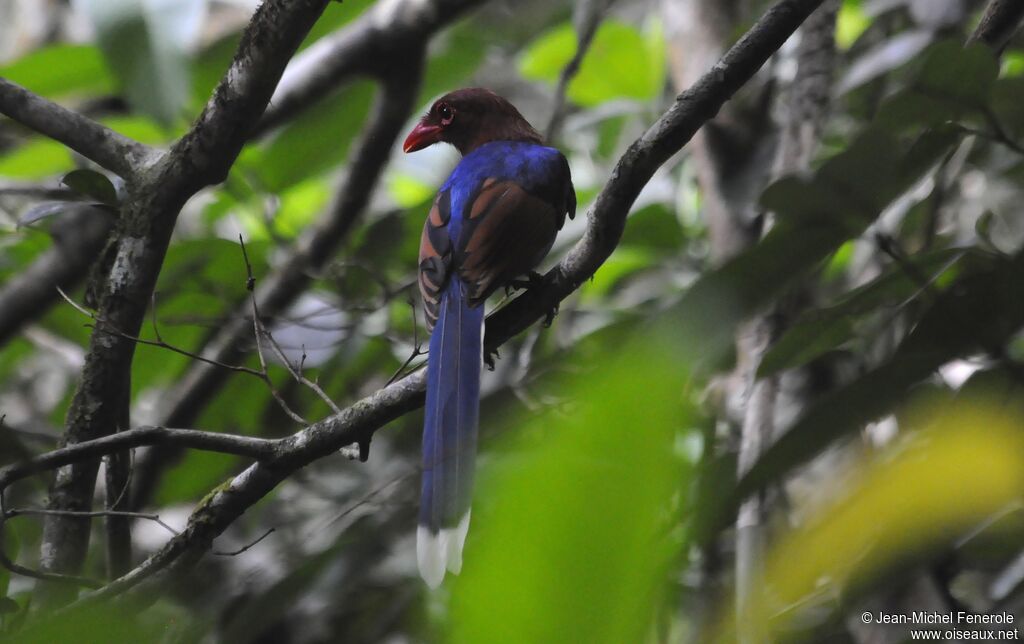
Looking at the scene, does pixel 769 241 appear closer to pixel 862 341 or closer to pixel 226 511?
pixel 226 511

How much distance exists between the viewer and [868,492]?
1015mm

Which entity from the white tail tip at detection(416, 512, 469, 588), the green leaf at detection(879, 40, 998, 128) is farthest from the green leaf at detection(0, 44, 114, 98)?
the green leaf at detection(879, 40, 998, 128)

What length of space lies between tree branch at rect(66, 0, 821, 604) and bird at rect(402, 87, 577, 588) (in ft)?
0.58

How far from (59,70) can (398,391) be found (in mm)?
2734

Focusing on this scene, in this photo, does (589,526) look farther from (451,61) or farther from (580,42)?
(451,61)

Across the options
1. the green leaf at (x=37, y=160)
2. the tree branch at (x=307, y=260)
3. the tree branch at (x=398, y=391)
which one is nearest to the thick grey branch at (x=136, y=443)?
the tree branch at (x=398, y=391)

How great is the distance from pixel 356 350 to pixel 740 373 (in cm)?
137

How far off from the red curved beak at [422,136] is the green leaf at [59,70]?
4.06 feet

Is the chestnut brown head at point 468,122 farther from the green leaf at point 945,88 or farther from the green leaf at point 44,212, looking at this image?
the green leaf at point 945,88

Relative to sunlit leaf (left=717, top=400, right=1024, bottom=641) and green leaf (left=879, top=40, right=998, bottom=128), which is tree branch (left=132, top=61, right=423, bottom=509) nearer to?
green leaf (left=879, top=40, right=998, bottom=128)

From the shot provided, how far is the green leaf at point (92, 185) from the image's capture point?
231 centimetres

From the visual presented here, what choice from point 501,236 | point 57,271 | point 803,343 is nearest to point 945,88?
point 803,343

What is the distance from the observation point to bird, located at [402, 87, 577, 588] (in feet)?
6.29

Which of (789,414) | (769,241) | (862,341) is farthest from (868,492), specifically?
(789,414)
